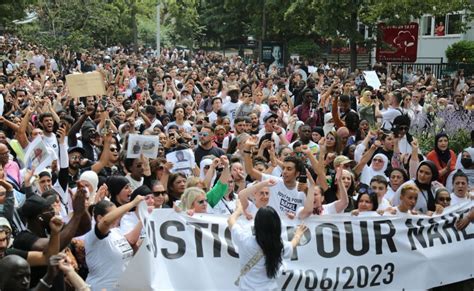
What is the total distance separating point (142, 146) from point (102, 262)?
3.01m

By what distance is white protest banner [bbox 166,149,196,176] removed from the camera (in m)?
8.82

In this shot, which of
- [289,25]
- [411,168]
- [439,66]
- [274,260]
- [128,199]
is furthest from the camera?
Result: [289,25]

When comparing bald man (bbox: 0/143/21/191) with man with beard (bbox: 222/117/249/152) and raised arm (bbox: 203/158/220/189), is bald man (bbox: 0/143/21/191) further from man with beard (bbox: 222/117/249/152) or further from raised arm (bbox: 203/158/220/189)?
man with beard (bbox: 222/117/249/152)

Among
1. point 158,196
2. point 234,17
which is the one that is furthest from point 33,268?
point 234,17

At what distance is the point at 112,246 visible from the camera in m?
5.73

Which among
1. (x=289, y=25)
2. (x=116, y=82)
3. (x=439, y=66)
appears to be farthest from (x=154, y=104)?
(x=289, y=25)

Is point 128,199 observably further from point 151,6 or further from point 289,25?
point 151,6

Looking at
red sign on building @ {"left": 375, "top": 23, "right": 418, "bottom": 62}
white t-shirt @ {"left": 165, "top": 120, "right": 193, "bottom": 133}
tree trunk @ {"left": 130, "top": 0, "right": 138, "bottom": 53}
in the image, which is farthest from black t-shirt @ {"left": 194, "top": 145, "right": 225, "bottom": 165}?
tree trunk @ {"left": 130, "top": 0, "right": 138, "bottom": 53}

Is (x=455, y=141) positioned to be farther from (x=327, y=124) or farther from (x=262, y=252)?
(x=262, y=252)

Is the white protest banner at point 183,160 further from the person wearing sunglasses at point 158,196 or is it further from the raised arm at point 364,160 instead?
the raised arm at point 364,160

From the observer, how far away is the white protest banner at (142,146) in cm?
837

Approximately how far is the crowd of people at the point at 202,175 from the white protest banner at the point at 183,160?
4 centimetres

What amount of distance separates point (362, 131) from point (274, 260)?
6356 millimetres

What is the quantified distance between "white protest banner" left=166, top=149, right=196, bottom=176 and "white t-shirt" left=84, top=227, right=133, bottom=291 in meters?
3.08
